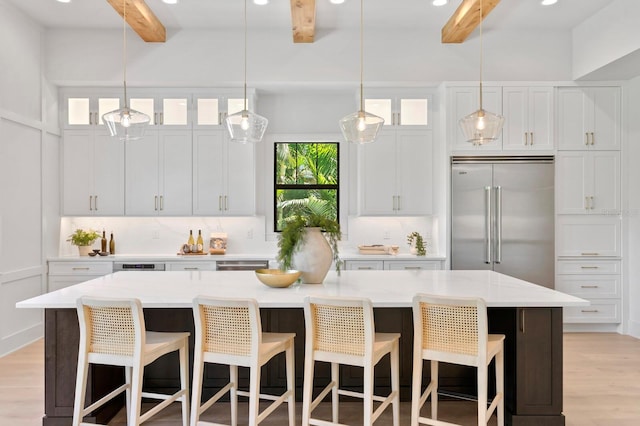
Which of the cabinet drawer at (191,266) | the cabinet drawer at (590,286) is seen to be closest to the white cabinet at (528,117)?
the cabinet drawer at (590,286)

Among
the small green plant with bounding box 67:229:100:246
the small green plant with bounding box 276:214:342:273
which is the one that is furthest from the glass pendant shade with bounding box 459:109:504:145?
the small green plant with bounding box 67:229:100:246

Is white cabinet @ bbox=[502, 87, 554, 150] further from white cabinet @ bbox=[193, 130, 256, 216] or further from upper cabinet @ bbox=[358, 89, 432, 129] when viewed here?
white cabinet @ bbox=[193, 130, 256, 216]

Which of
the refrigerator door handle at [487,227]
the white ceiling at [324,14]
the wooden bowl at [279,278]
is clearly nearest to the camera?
the wooden bowl at [279,278]

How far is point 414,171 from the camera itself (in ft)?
A: 17.6

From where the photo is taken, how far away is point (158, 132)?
531cm

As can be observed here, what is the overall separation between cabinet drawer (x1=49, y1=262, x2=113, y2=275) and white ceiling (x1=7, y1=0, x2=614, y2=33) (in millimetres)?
2605

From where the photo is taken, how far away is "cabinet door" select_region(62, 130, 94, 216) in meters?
5.29

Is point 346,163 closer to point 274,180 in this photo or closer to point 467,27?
point 274,180

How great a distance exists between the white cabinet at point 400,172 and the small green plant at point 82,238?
3.17 metres

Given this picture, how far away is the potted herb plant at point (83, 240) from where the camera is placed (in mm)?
5277

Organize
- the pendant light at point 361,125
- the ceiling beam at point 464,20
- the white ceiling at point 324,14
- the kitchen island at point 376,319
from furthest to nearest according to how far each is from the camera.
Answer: the white ceiling at point 324,14 → the ceiling beam at point 464,20 → the pendant light at point 361,125 → the kitchen island at point 376,319

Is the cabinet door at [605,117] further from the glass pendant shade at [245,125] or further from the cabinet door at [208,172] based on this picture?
the cabinet door at [208,172]

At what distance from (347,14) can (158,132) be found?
8.10 feet

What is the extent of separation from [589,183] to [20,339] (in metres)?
6.23
